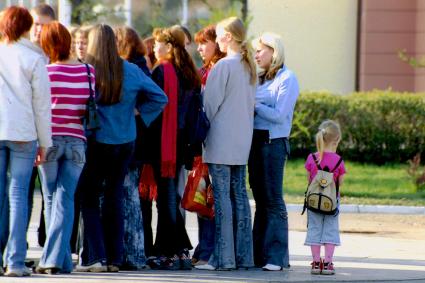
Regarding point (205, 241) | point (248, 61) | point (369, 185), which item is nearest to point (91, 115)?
point (248, 61)

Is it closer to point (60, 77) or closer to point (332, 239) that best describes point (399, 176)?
point (332, 239)

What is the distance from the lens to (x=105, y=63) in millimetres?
9180

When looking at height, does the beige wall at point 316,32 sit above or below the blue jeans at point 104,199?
above

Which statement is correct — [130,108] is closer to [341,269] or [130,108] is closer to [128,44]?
[128,44]

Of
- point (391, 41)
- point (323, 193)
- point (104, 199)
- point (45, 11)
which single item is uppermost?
point (391, 41)

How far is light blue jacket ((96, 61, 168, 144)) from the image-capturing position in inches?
362

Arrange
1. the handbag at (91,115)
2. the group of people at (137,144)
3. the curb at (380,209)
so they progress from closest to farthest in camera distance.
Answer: the group of people at (137,144), the handbag at (91,115), the curb at (380,209)

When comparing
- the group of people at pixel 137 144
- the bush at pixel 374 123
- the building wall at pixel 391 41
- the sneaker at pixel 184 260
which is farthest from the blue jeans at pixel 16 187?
the building wall at pixel 391 41

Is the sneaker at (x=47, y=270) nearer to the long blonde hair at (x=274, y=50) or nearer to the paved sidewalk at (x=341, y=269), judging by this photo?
the paved sidewalk at (x=341, y=269)

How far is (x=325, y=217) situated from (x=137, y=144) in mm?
1606

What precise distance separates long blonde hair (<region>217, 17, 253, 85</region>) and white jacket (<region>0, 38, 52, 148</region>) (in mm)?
1669

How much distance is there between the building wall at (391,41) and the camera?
24031mm

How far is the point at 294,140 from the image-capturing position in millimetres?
22484

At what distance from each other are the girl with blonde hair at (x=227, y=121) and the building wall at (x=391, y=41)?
14564 mm
